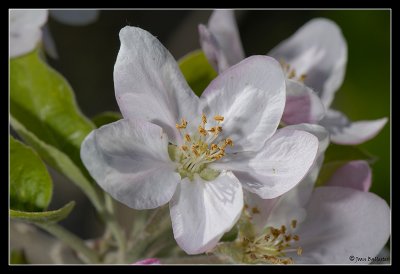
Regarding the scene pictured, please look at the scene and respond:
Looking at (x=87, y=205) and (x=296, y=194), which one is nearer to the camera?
(x=296, y=194)

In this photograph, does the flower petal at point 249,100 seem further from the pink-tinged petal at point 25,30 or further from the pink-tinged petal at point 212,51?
the pink-tinged petal at point 25,30

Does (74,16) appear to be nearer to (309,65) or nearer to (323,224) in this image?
(309,65)

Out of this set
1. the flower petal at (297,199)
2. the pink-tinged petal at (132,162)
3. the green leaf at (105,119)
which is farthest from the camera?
the green leaf at (105,119)

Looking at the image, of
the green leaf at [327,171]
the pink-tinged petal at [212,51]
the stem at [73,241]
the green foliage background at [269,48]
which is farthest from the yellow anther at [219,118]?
the green foliage background at [269,48]

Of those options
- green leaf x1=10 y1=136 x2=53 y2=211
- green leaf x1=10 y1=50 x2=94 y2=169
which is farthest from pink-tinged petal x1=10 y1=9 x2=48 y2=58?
green leaf x1=10 y1=136 x2=53 y2=211
